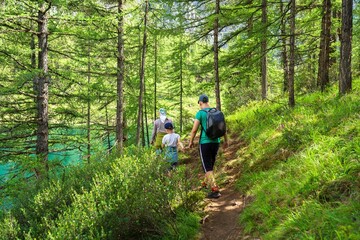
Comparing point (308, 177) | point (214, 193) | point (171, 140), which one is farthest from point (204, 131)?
point (308, 177)

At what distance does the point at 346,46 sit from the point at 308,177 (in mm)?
4812

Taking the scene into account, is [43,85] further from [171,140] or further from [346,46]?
[346,46]

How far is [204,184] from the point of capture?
236 inches

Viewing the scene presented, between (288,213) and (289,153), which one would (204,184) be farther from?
(288,213)

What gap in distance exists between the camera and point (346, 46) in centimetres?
704

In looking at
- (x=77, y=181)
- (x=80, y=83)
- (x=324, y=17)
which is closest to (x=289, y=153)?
(x=77, y=181)

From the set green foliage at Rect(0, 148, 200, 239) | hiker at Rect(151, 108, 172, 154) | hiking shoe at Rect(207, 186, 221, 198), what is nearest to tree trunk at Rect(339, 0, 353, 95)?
hiking shoe at Rect(207, 186, 221, 198)

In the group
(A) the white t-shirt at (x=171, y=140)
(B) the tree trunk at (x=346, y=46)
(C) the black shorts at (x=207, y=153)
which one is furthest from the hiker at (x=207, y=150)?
(B) the tree trunk at (x=346, y=46)

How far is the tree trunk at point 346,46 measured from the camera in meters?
6.82

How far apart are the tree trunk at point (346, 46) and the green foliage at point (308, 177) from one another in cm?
79

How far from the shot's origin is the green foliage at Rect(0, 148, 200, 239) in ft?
12.9

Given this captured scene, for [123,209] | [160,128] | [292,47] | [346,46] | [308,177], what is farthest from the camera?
[160,128]

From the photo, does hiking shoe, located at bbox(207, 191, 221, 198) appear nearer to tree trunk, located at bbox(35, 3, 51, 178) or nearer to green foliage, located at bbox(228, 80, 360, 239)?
green foliage, located at bbox(228, 80, 360, 239)

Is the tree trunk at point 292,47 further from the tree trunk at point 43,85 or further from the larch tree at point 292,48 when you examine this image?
the tree trunk at point 43,85
